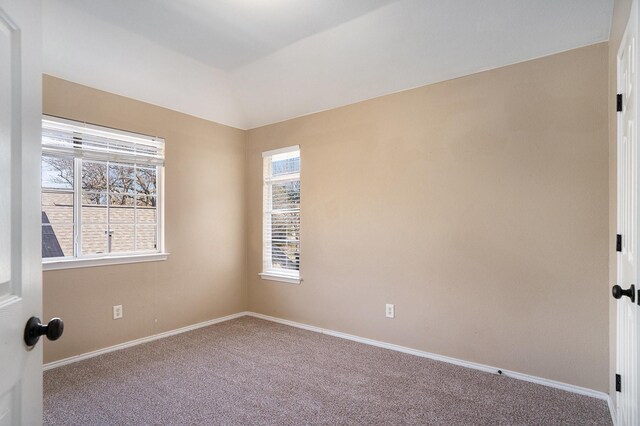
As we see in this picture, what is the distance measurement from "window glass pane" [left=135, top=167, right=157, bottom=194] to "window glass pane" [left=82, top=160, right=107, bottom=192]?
0.32m

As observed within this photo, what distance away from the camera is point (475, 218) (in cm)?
298

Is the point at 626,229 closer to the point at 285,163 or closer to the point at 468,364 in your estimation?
the point at 468,364

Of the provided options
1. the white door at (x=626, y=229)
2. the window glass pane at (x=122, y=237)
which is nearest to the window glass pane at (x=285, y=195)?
the window glass pane at (x=122, y=237)

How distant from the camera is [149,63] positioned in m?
3.34

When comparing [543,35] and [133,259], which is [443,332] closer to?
[543,35]

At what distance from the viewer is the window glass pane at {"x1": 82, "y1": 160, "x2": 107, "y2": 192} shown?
3268 mm

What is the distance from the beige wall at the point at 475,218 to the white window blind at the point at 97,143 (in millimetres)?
1689

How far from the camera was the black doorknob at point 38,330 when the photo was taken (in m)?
0.89

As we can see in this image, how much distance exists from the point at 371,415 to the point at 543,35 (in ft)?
9.61

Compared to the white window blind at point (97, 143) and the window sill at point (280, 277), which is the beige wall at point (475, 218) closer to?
the window sill at point (280, 277)

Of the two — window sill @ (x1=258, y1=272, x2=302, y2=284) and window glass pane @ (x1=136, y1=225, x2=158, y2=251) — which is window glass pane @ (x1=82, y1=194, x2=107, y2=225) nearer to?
window glass pane @ (x1=136, y1=225, x2=158, y2=251)

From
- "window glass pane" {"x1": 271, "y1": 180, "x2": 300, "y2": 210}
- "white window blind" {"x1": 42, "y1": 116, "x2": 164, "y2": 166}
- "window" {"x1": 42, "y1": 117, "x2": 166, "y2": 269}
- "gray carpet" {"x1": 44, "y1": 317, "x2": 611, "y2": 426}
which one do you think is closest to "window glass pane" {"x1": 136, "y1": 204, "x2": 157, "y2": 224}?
"window" {"x1": 42, "y1": 117, "x2": 166, "y2": 269}

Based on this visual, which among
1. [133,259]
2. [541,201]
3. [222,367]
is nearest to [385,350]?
[222,367]

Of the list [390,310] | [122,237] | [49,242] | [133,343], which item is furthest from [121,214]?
[390,310]
